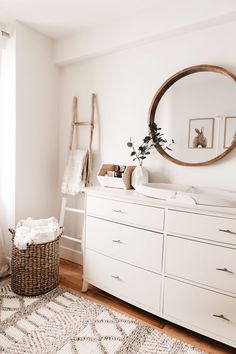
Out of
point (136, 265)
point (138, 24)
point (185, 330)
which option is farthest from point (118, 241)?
point (138, 24)

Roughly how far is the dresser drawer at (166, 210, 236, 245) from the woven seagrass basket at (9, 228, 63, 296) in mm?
1091

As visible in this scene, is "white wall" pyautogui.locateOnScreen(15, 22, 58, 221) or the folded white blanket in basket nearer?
the folded white blanket in basket

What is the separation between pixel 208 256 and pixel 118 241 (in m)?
0.67

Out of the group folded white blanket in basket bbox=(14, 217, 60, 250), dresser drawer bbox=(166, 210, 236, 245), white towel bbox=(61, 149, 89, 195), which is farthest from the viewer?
white towel bbox=(61, 149, 89, 195)

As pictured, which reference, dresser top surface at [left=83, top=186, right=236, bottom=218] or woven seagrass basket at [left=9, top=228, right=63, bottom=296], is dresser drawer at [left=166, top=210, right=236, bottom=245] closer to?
dresser top surface at [left=83, top=186, right=236, bottom=218]

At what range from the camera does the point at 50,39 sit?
2.62m

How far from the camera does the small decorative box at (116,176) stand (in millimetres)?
2113

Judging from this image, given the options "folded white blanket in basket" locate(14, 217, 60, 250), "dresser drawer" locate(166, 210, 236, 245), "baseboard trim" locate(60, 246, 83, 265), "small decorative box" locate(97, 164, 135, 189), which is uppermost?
"small decorative box" locate(97, 164, 135, 189)

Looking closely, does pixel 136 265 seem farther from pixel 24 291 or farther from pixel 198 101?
pixel 198 101

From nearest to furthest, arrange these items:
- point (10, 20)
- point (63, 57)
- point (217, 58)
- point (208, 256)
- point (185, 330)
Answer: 1. point (208, 256)
2. point (185, 330)
3. point (217, 58)
4. point (10, 20)
5. point (63, 57)

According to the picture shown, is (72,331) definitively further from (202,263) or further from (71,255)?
(71,255)

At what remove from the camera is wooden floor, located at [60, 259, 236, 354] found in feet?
5.29

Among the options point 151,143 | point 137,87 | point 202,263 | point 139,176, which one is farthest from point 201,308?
point 137,87

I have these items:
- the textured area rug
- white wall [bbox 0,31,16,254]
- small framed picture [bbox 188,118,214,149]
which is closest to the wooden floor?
the textured area rug
